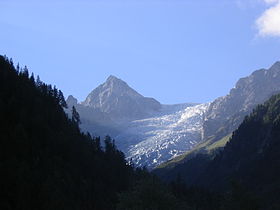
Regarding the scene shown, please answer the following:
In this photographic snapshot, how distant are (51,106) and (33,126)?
3456cm

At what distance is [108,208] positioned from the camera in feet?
410

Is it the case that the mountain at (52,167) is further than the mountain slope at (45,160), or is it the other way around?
the mountain slope at (45,160)

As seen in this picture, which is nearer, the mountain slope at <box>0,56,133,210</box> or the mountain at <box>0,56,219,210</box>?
the mountain at <box>0,56,219,210</box>

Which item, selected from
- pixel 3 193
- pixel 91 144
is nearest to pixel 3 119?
pixel 3 193

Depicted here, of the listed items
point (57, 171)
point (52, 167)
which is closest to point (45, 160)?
point (52, 167)

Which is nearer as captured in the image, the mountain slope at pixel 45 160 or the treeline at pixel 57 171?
the treeline at pixel 57 171

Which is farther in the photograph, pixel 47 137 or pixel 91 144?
pixel 91 144

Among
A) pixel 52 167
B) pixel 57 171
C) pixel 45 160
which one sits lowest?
pixel 57 171

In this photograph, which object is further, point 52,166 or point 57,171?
point 52,166

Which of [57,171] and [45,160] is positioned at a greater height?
[45,160]

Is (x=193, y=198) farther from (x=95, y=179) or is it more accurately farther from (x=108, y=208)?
(x=108, y=208)

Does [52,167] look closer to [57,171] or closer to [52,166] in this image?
[52,166]

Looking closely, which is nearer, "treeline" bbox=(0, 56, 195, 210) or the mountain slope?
Answer: "treeline" bbox=(0, 56, 195, 210)

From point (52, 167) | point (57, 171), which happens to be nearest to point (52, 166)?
point (52, 167)
